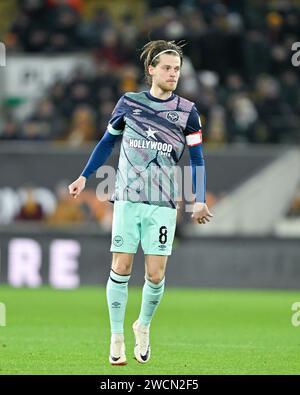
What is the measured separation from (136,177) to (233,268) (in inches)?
393

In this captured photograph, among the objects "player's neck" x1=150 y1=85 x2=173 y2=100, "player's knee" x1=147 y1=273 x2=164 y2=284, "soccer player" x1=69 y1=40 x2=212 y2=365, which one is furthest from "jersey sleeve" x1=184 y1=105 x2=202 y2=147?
"player's knee" x1=147 y1=273 x2=164 y2=284

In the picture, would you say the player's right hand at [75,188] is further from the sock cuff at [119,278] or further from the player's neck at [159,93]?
the player's neck at [159,93]

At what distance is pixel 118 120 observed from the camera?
8.98 m

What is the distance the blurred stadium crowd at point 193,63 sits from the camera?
67.7ft

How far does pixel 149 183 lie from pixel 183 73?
38.6 feet

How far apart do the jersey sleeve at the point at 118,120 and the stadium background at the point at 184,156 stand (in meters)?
5.75

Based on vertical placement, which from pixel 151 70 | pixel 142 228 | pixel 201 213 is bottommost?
pixel 142 228

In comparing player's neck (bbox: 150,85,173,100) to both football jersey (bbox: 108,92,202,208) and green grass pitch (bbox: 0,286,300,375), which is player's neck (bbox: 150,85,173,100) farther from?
green grass pitch (bbox: 0,286,300,375)

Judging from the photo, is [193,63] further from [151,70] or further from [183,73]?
[151,70]

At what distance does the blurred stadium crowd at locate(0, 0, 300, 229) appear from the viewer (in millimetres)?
20516

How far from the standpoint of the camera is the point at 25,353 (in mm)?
9453

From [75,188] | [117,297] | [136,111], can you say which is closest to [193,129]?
[136,111]

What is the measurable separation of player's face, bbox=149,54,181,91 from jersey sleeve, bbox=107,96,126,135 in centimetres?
32
